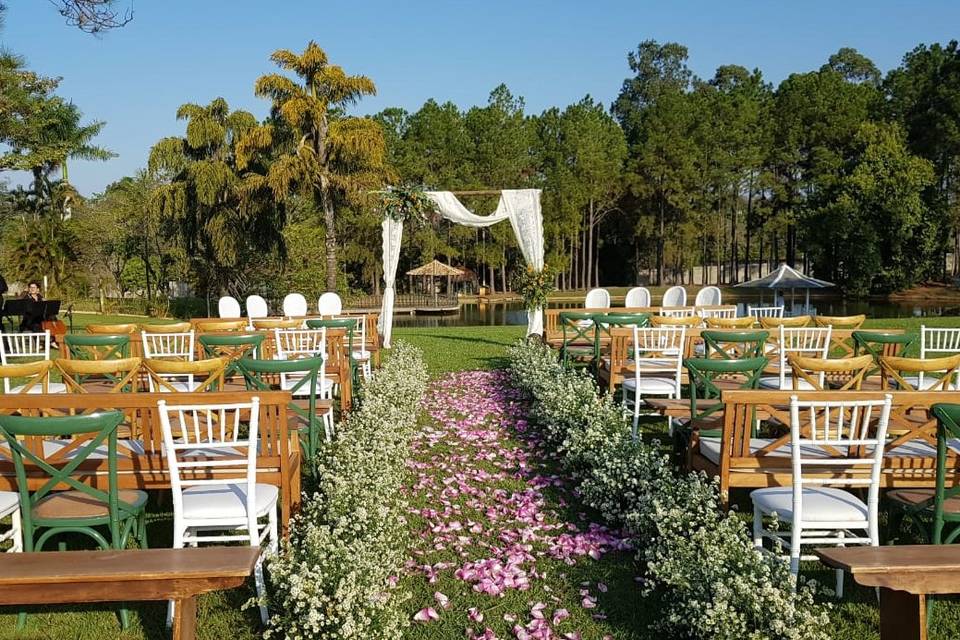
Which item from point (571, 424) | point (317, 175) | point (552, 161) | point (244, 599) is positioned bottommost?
point (244, 599)

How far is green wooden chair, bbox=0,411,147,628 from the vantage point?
2.88 metres

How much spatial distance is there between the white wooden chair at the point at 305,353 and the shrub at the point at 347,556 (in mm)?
1237

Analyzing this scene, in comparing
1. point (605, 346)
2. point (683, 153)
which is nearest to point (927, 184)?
point (683, 153)

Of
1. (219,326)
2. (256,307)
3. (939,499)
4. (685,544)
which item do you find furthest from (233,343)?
(256,307)

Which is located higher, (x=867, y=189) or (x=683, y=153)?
(x=683, y=153)

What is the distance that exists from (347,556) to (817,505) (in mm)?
2150

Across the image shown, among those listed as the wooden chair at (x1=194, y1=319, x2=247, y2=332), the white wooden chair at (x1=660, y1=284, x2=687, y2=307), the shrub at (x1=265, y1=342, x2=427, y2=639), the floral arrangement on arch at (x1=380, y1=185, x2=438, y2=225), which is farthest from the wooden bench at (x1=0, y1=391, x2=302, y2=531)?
the white wooden chair at (x1=660, y1=284, x2=687, y2=307)

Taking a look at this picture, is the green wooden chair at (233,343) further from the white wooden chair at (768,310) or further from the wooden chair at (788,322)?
the white wooden chair at (768,310)

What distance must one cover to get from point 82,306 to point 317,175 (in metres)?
14.9

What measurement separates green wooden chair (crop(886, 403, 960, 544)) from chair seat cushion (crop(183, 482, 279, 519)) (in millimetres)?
3039

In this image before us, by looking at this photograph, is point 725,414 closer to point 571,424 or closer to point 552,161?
point 571,424

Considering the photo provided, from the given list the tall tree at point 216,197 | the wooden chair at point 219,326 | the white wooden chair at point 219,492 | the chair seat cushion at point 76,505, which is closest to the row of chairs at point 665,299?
the wooden chair at point 219,326

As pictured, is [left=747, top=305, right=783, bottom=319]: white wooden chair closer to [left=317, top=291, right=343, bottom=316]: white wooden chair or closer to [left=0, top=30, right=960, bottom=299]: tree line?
[left=317, top=291, right=343, bottom=316]: white wooden chair

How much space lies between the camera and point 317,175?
79.5 ft
